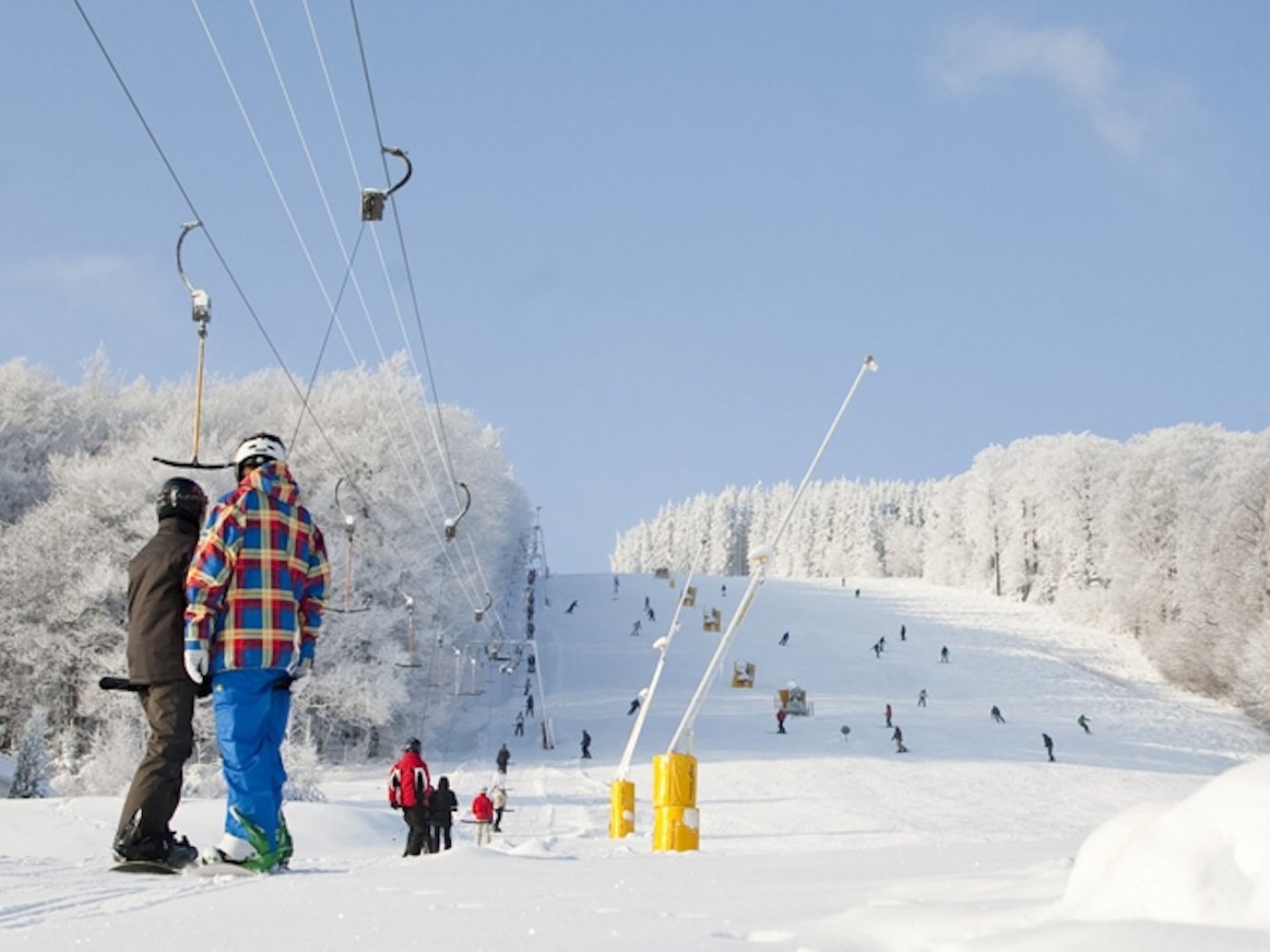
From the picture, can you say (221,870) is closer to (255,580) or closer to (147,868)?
(147,868)

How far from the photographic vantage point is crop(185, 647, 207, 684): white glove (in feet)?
18.4

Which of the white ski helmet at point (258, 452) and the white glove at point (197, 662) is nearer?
the white glove at point (197, 662)

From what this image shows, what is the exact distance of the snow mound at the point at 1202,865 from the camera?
214 cm

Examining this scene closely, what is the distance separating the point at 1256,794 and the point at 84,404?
65.7 metres

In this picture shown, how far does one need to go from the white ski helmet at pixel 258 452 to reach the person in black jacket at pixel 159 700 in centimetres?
51

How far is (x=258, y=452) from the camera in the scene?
622 cm

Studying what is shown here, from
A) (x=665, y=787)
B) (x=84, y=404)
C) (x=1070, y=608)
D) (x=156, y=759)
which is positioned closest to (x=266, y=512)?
(x=156, y=759)

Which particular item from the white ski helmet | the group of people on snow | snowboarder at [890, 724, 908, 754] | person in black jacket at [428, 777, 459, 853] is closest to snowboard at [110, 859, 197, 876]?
the group of people on snow

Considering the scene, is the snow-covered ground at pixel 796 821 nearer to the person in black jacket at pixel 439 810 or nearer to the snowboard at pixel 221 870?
the snowboard at pixel 221 870

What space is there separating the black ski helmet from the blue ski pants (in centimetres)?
101

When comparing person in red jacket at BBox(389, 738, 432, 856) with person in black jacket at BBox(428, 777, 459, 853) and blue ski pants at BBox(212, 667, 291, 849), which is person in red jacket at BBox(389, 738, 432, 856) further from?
blue ski pants at BBox(212, 667, 291, 849)

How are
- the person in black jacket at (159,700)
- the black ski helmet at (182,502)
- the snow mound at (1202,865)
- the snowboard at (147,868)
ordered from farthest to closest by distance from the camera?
1. the black ski helmet at (182,502)
2. the person in black jacket at (159,700)
3. the snowboard at (147,868)
4. the snow mound at (1202,865)

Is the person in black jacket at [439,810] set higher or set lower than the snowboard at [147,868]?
lower

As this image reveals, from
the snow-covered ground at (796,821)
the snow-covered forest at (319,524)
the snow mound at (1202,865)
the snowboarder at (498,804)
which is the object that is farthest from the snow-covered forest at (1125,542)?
the snow mound at (1202,865)
